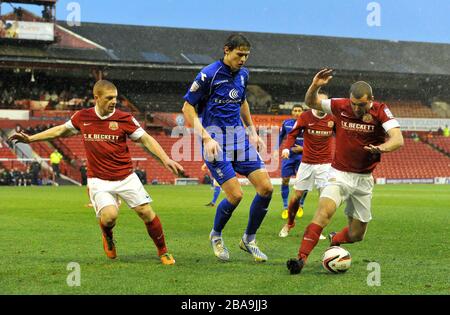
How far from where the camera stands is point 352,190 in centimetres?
820

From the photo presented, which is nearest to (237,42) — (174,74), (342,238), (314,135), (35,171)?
(342,238)

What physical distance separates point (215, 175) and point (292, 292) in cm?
272

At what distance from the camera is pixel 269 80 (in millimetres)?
53906

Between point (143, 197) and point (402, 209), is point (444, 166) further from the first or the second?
point (143, 197)

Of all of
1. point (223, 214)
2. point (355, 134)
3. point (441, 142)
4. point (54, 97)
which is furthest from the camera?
point (441, 142)

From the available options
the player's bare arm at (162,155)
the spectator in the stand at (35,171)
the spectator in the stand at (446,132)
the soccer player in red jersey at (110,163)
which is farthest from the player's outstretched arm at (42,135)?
the spectator in the stand at (446,132)

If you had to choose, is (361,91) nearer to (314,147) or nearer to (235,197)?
(235,197)

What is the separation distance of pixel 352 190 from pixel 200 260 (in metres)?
2.02

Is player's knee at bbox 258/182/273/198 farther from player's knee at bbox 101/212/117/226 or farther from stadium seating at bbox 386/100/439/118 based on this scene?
stadium seating at bbox 386/100/439/118

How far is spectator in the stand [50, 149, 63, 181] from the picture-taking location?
118ft

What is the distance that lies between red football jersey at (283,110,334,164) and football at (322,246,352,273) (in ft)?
18.3

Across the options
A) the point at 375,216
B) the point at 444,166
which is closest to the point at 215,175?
the point at 375,216

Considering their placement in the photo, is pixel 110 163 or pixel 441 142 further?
pixel 441 142

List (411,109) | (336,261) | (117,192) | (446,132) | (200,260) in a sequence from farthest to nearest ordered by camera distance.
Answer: (411,109)
(446,132)
(200,260)
(117,192)
(336,261)
